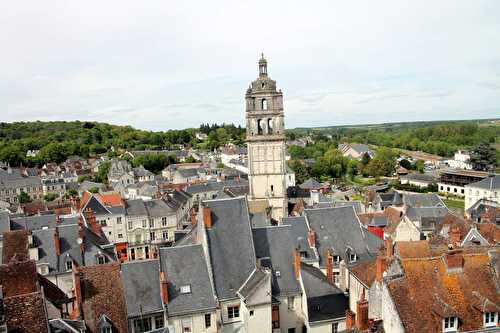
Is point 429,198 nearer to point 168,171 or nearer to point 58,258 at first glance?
point 58,258

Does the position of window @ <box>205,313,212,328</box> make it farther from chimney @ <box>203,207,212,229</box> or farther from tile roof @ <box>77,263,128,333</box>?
chimney @ <box>203,207,212,229</box>

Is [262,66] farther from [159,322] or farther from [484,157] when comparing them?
[484,157]

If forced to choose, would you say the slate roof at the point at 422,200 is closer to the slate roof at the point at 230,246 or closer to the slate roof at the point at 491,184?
the slate roof at the point at 491,184

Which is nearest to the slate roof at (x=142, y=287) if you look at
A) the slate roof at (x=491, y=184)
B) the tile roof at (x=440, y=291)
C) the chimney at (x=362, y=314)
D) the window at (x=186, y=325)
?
the window at (x=186, y=325)

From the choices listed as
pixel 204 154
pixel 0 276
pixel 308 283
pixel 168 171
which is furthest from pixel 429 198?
pixel 204 154

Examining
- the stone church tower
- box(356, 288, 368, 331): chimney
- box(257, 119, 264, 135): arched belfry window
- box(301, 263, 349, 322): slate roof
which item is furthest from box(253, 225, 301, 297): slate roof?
box(257, 119, 264, 135): arched belfry window

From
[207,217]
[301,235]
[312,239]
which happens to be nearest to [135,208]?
[301,235]

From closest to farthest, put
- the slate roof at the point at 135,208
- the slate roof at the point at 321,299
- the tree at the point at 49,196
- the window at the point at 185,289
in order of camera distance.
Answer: the window at the point at 185,289
the slate roof at the point at 321,299
the slate roof at the point at 135,208
the tree at the point at 49,196
